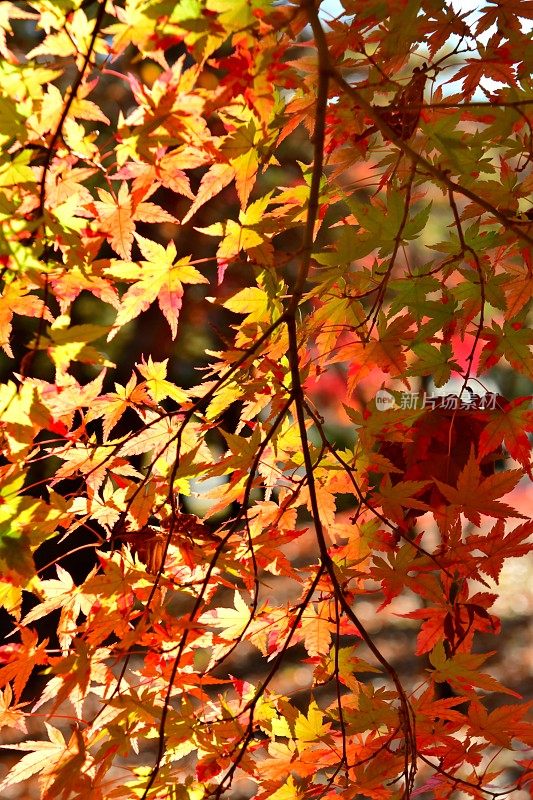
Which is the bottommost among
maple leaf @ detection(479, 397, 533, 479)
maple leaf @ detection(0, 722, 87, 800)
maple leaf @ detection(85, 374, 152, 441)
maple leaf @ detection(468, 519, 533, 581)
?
maple leaf @ detection(0, 722, 87, 800)

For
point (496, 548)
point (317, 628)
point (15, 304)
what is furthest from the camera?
point (317, 628)

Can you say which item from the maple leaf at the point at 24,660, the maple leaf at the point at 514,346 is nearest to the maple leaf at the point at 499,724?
the maple leaf at the point at 514,346

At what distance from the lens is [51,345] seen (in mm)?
Result: 808

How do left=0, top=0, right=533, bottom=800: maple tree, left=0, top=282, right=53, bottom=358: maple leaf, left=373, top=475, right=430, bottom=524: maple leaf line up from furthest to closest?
left=373, top=475, right=430, bottom=524: maple leaf
left=0, top=282, right=53, bottom=358: maple leaf
left=0, top=0, right=533, bottom=800: maple tree

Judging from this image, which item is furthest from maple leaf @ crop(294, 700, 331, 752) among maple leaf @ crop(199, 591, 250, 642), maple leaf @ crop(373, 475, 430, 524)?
maple leaf @ crop(373, 475, 430, 524)

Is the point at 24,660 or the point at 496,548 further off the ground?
the point at 496,548

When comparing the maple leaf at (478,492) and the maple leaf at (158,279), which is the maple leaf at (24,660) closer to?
the maple leaf at (158,279)

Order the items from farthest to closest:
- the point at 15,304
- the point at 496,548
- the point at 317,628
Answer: the point at 317,628, the point at 496,548, the point at 15,304

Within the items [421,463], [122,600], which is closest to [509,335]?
[421,463]

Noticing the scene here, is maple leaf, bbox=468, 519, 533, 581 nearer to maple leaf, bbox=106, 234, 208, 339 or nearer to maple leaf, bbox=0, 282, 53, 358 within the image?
maple leaf, bbox=106, 234, 208, 339

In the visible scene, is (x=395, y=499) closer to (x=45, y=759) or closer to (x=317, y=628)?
(x=317, y=628)

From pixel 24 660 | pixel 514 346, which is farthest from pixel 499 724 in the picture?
pixel 24 660

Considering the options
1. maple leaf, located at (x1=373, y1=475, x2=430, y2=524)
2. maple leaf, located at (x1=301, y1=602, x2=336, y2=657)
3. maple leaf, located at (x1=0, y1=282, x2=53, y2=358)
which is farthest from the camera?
maple leaf, located at (x1=301, y1=602, x2=336, y2=657)

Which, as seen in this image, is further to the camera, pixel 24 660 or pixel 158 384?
pixel 158 384
